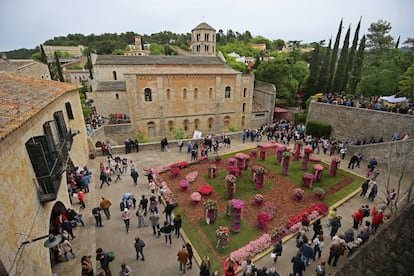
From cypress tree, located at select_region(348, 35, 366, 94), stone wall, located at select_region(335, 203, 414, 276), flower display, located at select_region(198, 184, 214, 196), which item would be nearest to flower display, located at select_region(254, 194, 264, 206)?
flower display, located at select_region(198, 184, 214, 196)

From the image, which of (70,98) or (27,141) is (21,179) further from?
(70,98)

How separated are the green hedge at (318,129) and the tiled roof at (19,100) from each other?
23.9 meters

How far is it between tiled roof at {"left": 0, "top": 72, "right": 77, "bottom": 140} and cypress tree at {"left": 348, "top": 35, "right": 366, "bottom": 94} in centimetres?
3403

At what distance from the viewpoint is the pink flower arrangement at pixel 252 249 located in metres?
8.90

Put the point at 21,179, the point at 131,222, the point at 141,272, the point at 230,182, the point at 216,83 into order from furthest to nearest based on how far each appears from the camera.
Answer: the point at 216,83 → the point at 230,182 → the point at 131,222 → the point at 141,272 → the point at 21,179

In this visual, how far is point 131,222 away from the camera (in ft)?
35.8

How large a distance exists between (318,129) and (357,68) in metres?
12.7

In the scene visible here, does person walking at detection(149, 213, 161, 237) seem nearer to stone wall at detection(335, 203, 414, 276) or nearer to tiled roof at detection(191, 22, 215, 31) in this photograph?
stone wall at detection(335, 203, 414, 276)

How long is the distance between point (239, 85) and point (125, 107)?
17253mm

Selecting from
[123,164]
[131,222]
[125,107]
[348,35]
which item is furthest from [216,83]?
[131,222]

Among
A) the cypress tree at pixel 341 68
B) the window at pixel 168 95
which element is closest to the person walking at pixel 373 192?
the window at pixel 168 95

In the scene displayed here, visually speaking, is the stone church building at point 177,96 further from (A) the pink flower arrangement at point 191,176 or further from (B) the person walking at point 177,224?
(B) the person walking at point 177,224

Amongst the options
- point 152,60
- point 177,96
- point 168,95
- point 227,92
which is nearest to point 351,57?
point 227,92

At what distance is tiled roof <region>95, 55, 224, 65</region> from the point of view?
110 ft
